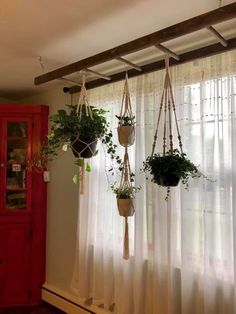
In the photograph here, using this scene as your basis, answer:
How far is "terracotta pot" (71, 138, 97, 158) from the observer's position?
2.00m

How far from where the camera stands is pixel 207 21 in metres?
1.47

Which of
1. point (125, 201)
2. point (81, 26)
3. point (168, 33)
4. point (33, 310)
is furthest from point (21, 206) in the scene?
point (168, 33)

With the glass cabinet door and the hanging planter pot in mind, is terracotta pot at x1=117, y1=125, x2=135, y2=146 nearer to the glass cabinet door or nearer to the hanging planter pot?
the hanging planter pot

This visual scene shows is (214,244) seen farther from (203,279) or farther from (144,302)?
(144,302)

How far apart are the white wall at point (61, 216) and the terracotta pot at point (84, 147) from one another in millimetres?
1163

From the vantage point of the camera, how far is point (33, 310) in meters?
3.24

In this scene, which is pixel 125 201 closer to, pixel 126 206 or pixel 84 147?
pixel 126 206

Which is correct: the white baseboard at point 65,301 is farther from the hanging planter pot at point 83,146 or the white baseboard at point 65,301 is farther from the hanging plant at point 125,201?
the hanging planter pot at point 83,146

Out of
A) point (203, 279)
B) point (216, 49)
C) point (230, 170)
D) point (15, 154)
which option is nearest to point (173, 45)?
point (216, 49)

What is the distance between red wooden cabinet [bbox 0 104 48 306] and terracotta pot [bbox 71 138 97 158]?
1494mm

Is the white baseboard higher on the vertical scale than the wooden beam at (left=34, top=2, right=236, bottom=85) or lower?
lower

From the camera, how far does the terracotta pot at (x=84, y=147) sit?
2.00 metres

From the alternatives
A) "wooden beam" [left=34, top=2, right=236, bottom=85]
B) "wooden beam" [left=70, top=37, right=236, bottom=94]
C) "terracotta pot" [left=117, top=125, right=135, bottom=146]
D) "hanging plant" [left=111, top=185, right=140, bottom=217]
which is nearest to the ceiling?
"wooden beam" [left=70, top=37, right=236, bottom=94]

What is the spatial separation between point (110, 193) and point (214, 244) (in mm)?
984
